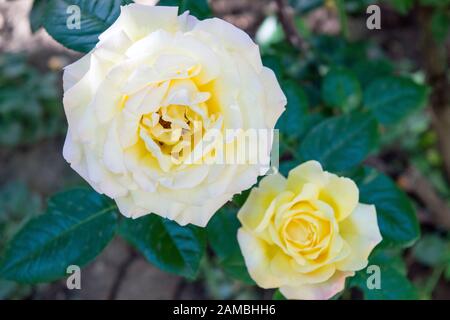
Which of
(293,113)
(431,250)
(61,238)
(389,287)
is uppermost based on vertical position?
(293,113)

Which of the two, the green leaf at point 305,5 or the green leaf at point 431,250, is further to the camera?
the green leaf at point 431,250

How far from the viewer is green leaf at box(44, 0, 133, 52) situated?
2.73 ft

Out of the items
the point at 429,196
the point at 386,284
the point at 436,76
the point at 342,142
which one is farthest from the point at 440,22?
the point at 386,284

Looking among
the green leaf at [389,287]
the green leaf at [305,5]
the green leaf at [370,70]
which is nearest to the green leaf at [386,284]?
the green leaf at [389,287]

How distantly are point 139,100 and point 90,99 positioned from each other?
0.07 meters

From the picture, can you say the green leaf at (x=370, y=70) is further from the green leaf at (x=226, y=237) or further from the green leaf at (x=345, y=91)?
the green leaf at (x=226, y=237)

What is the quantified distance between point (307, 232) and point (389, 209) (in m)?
0.24

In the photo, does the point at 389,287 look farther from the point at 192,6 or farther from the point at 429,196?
the point at 429,196

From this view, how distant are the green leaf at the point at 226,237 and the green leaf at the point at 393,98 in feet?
1.45

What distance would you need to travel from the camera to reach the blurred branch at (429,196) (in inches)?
72.7

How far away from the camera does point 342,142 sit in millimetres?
1033
